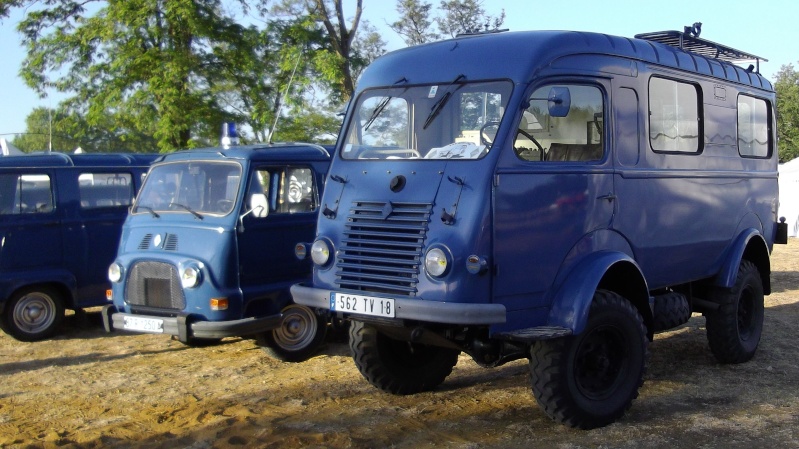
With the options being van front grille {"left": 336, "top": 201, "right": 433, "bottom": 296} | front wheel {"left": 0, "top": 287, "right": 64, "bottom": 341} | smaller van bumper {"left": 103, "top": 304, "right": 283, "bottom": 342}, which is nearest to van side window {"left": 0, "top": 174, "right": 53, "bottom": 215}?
front wheel {"left": 0, "top": 287, "right": 64, "bottom": 341}

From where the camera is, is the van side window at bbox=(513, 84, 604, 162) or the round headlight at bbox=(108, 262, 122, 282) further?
the round headlight at bbox=(108, 262, 122, 282)

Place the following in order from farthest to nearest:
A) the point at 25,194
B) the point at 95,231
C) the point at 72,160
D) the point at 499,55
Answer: the point at 72,160, the point at 95,231, the point at 25,194, the point at 499,55

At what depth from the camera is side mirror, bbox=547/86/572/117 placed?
246 inches

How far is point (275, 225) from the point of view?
30.1ft

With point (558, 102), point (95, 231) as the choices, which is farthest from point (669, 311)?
point (95, 231)

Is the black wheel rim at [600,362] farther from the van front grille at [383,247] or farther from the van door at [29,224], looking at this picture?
the van door at [29,224]

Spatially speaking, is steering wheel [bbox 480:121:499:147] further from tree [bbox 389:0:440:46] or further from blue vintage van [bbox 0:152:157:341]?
tree [bbox 389:0:440:46]

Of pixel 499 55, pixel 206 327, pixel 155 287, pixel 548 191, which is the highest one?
pixel 499 55

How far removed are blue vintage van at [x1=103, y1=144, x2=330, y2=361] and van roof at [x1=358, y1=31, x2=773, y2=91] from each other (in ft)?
7.63

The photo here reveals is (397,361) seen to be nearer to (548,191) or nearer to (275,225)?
(548,191)

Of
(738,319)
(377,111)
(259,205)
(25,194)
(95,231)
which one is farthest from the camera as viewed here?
(95,231)

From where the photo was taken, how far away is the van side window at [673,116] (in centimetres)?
751

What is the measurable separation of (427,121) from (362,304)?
1.50m

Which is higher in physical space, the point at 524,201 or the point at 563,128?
the point at 563,128
